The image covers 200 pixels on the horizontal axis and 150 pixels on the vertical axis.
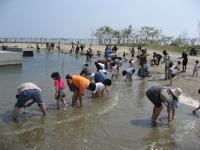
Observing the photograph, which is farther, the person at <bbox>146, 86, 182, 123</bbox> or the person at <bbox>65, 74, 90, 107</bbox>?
the person at <bbox>65, 74, 90, 107</bbox>

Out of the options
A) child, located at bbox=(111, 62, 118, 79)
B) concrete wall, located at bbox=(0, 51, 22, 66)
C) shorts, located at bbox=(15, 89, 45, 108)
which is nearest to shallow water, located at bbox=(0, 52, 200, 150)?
shorts, located at bbox=(15, 89, 45, 108)

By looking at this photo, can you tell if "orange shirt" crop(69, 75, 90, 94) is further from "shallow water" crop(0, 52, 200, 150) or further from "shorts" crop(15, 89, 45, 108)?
"shorts" crop(15, 89, 45, 108)

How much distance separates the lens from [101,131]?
8672 millimetres

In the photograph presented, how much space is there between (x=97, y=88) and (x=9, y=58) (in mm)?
15881

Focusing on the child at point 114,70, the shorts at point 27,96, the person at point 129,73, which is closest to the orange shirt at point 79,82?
the shorts at point 27,96

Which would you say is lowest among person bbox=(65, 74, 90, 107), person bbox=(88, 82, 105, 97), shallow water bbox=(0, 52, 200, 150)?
shallow water bbox=(0, 52, 200, 150)

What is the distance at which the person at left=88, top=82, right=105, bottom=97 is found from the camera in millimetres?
10932

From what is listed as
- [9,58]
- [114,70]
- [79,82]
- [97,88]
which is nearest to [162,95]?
[79,82]

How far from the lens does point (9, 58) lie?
25.8m

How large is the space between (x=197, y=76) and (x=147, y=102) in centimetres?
880

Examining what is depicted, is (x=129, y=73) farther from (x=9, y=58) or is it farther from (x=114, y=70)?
(x=9, y=58)

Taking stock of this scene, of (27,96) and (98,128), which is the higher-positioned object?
(27,96)

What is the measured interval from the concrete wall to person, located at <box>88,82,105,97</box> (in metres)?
14.6

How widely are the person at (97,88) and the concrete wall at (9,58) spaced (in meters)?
14.6
